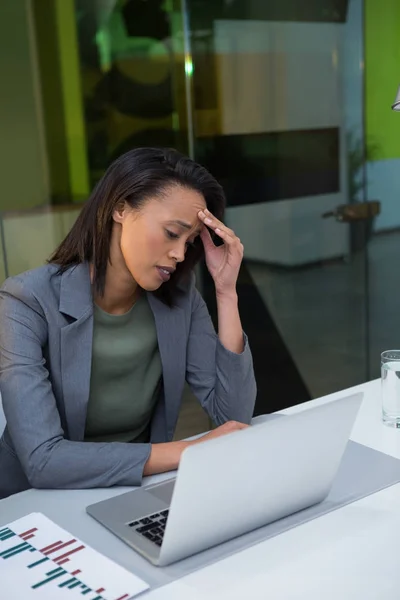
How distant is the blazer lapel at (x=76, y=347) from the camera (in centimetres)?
170

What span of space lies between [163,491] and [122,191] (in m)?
0.68

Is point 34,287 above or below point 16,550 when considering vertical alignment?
above

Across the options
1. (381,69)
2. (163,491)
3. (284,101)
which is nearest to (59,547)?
(163,491)

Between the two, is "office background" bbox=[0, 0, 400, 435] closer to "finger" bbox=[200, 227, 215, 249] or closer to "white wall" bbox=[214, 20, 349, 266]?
"white wall" bbox=[214, 20, 349, 266]

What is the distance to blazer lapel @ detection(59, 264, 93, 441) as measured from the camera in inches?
67.0

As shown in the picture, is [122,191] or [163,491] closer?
[163,491]

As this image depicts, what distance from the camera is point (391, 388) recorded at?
1.75 meters

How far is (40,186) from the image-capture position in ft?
9.36

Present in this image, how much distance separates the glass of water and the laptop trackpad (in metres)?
0.55

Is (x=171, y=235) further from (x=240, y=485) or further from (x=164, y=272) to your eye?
(x=240, y=485)

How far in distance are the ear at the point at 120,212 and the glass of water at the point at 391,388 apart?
2.18ft

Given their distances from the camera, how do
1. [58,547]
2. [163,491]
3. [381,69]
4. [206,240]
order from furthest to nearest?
[381,69] → [206,240] → [163,491] → [58,547]

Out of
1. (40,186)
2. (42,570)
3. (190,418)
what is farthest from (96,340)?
(190,418)

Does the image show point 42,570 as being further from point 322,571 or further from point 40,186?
point 40,186
